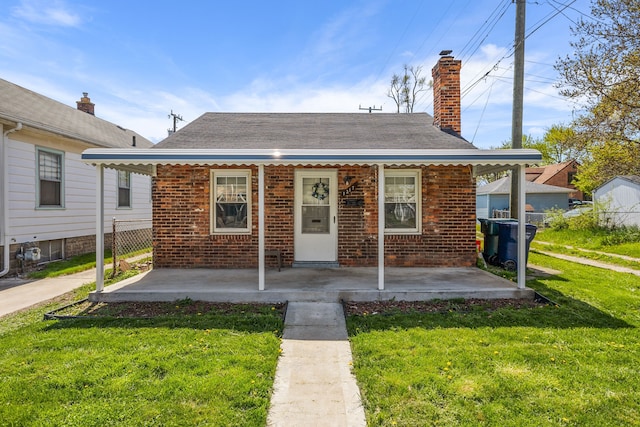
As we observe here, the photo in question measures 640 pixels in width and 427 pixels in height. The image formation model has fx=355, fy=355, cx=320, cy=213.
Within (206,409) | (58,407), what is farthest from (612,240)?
(58,407)

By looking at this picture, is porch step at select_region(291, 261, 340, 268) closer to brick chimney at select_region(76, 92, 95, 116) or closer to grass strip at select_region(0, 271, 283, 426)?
grass strip at select_region(0, 271, 283, 426)

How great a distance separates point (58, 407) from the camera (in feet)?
9.43

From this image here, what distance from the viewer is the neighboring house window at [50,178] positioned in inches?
351

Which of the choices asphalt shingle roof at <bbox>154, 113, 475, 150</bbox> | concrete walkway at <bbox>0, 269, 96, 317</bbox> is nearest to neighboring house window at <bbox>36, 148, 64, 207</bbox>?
concrete walkway at <bbox>0, 269, 96, 317</bbox>

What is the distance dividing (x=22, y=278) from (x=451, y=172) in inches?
387

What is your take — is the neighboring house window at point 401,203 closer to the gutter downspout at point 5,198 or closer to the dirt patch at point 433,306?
the dirt patch at point 433,306

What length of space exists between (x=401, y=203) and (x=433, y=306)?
2.97 m

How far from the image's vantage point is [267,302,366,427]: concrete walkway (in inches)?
113

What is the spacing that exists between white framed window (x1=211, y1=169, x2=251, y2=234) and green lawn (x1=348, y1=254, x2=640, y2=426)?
12.8 feet

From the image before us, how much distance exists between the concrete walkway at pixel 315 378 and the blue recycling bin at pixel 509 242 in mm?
5034

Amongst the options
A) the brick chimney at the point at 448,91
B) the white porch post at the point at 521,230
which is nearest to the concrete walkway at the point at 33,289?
the white porch post at the point at 521,230

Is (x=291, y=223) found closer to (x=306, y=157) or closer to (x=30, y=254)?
(x=306, y=157)

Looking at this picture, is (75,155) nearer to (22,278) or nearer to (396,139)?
(22,278)

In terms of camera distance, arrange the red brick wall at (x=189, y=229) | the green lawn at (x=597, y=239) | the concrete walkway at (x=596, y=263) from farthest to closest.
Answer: the green lawn at (x=597, y=239) → the concrete walkway at (x=596, y=263) → the red brick wall at (x=189, y=229)
